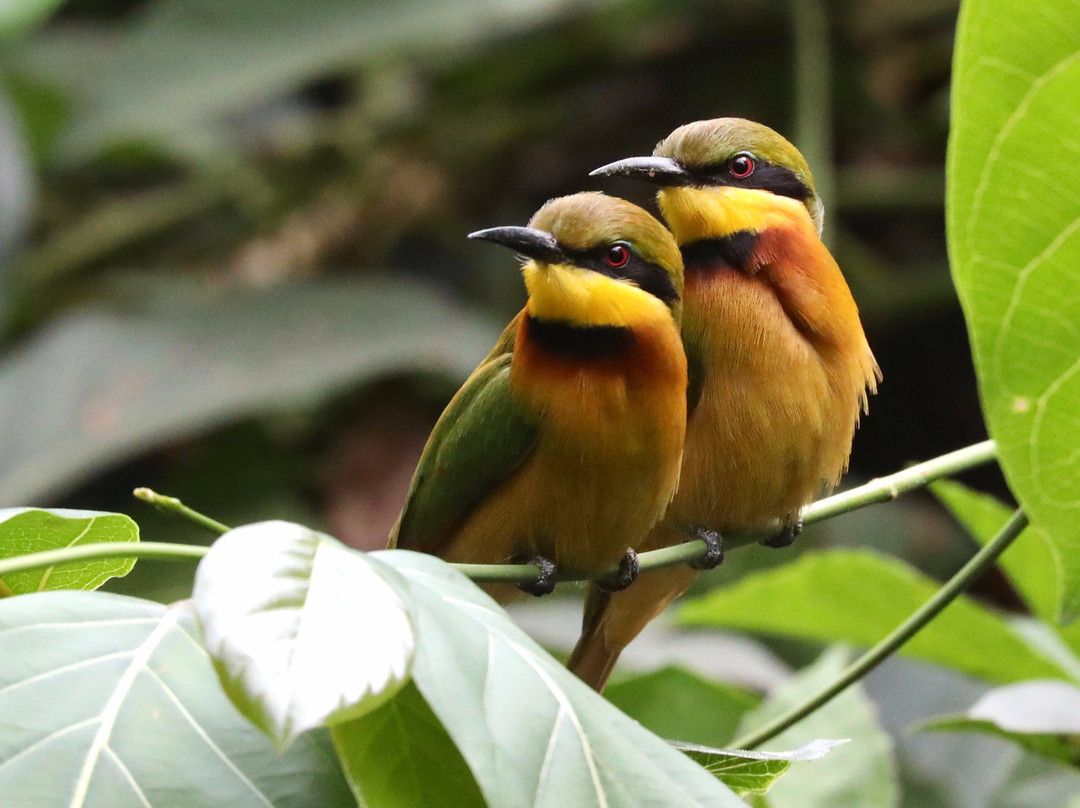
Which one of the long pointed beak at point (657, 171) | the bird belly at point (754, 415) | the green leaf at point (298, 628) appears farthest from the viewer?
the bird belly at point (754, 415)

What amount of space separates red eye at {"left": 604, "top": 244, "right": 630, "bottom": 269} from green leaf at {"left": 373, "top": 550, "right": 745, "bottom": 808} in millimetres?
962

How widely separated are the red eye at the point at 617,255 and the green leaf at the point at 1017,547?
81 cm

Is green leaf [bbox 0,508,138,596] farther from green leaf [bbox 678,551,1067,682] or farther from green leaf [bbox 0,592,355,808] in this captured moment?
green leaf [bbox 678,551,1067,682]

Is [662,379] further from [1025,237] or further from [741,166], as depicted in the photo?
[1025,237]

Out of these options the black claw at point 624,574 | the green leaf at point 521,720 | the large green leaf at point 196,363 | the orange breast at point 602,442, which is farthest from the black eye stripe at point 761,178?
the large green leaf at point 196,363

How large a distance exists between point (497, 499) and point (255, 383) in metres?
2.14

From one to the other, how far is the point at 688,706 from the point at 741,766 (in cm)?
137

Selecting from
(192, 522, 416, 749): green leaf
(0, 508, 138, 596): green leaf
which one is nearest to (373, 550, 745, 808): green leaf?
(192, 522, 416, 749): green leaf

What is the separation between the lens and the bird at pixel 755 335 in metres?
2.01

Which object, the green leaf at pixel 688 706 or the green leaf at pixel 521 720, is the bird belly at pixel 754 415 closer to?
the green leaf at pixel 688 706

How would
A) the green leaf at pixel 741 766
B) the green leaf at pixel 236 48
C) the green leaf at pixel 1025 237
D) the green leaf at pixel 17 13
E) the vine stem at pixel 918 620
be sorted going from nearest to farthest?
the green leaf at pixel 1025 237 → the green leaf at pixel 741 766 → the vine stem at pixel 918 620 → the green leaf at pixel 17 13 → the green leaf at pixel 236 48

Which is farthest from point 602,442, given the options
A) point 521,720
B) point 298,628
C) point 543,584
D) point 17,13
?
point 17,13

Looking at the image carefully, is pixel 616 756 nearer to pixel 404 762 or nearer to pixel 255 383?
pixel 404 762

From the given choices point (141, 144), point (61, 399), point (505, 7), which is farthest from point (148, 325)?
point (505, 7)
